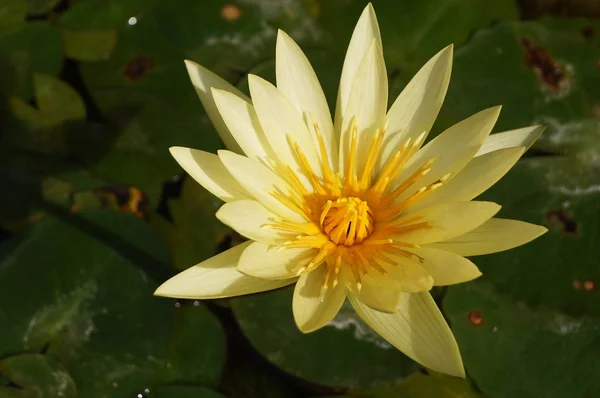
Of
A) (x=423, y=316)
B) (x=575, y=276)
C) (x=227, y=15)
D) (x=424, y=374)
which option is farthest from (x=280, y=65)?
(x=575, y=276)

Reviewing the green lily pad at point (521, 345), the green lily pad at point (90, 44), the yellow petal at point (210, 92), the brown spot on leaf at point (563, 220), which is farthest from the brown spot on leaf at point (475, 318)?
the green lily pad at point (90, 44)

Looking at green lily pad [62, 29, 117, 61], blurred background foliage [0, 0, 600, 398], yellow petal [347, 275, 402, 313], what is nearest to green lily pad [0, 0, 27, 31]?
blurred background foliage [0, 0, 600, 398]

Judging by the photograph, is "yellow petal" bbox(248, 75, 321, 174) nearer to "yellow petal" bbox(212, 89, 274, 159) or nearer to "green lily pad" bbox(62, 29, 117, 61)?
"yellow petal" bbox(212, 89, 274, 159)

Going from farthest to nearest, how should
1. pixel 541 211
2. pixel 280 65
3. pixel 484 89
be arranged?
pixel 484 89, pixel 541 211, pixel 280 65

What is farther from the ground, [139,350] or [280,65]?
[280,65]

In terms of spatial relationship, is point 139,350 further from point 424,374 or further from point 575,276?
point 575,276

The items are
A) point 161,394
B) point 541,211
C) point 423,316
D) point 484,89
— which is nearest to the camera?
point 423,316

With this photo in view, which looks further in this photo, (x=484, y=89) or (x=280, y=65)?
(x=484, y=89)
